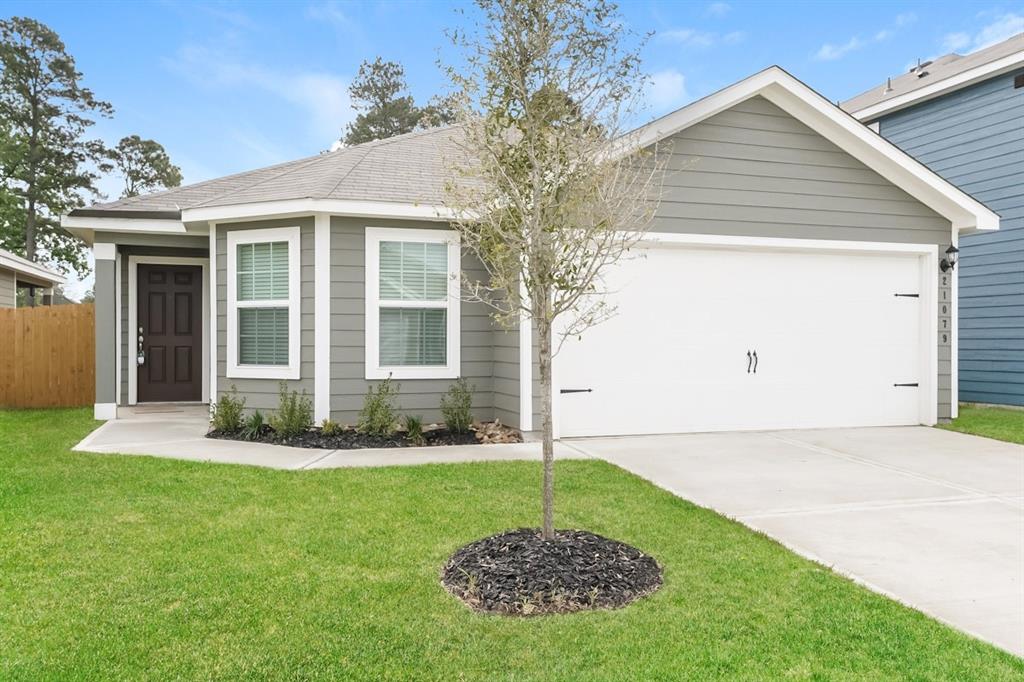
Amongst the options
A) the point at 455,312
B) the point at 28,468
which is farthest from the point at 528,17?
the point at 28,468

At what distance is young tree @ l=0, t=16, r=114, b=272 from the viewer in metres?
24.0

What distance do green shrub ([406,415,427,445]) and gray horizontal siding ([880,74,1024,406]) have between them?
30.5 feet

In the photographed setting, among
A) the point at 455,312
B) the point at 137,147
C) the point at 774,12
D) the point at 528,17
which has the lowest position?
the point at 455,312

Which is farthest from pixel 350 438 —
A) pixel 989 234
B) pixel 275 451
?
pixel 989 234

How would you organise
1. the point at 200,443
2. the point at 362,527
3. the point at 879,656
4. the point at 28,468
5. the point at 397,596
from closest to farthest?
the point at 879,656 → the point at 397,596 → the point at 362,527 → the point at 28,468 → the point at 200,443

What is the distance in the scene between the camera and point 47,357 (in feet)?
35.9

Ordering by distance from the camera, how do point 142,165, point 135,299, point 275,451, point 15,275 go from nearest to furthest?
point 275,451 < point 135,299 < point 15,275 < point 142,165

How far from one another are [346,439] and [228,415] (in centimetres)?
146

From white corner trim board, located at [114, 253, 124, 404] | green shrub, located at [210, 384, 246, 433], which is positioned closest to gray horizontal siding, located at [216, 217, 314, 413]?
green shrub, located at [210, 384, 246, 433]

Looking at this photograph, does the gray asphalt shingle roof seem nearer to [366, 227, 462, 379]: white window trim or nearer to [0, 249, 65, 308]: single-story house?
[366, 227, 462, 379]: white window trim

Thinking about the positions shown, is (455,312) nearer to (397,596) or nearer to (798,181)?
(798,181)

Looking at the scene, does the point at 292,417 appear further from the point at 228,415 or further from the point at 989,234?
the point at 989,234

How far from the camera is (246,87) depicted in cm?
1980

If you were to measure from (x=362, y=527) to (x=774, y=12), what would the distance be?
12.4 meters
